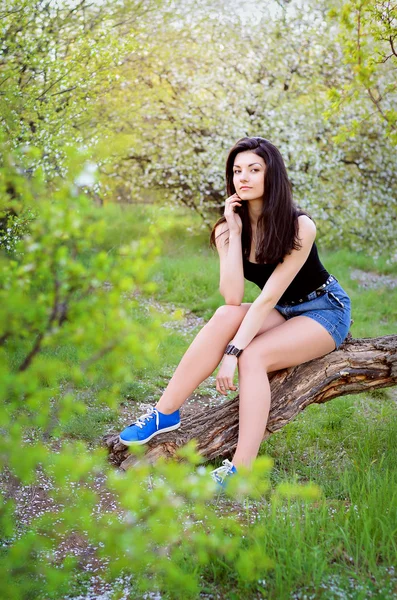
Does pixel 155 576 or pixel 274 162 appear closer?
pixel 155 576

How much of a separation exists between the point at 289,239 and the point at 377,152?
6.10 meters

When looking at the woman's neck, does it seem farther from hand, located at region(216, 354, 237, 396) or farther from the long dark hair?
hand, located at region(216, 354, 237, 396)

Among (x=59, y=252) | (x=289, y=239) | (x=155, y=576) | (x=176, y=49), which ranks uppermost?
(x=176, y=49)

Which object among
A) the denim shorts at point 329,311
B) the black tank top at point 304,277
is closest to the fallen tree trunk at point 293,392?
the denim shorts at point 329,311

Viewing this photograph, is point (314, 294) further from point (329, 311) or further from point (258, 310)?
point (258, 310)

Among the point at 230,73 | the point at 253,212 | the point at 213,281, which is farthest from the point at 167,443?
the point at 230,73

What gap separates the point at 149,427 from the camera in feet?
10.2

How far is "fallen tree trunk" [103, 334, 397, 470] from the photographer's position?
10.4 feet

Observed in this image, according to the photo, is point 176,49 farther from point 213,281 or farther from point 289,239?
point 289,239

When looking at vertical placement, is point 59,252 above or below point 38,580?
above

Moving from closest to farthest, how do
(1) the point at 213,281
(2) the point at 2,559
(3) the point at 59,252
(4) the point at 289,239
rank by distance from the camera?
(3) the point at 59,252, (2) the point at 2,559, (4) the point at 289,239, (1) the point at 213,281

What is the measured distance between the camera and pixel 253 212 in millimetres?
3338

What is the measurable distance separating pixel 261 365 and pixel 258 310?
0.26 m

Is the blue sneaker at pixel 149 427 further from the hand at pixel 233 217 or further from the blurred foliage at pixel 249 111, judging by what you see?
the blurred foliage at pixel 249 111
